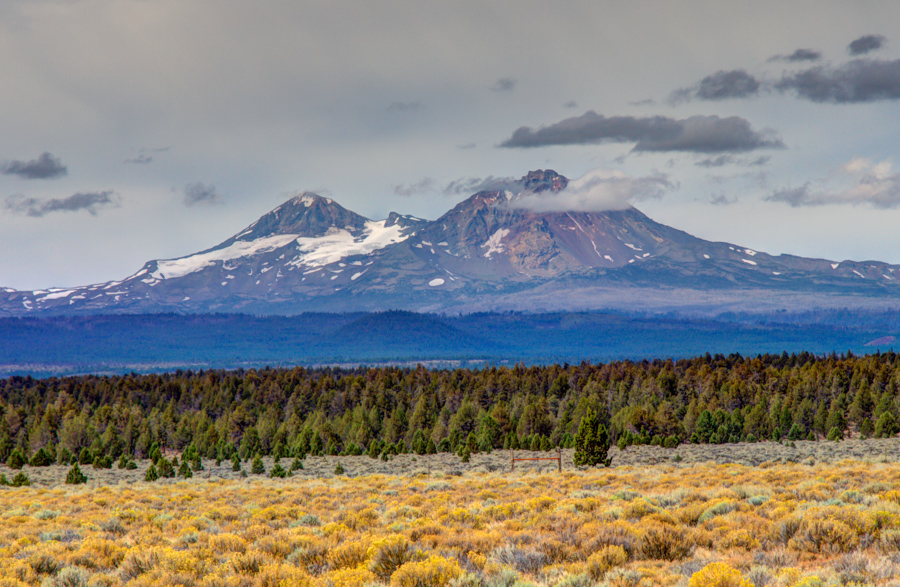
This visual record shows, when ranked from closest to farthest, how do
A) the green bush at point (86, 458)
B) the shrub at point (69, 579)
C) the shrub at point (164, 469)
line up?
the shrub at point (69, 579)
the shrub at point (164, 469)
the green bush at point (86, 458)

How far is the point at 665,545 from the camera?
13883 mm

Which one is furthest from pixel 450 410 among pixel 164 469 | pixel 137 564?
pixel 137 564

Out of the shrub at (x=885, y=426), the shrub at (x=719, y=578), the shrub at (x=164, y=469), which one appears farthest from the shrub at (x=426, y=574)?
the shrub at (x=885, y=426)

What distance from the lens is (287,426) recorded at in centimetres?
10862

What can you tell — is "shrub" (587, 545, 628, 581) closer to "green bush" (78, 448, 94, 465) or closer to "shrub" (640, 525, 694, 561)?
"shrub" (640, 525, 694, 561)

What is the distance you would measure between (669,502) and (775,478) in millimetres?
8946

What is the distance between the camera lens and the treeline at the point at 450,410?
91.2 m

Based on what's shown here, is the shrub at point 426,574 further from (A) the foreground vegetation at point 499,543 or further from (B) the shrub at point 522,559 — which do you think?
(B) the shrub at point 522,559

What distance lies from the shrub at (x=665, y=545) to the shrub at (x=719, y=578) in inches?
105

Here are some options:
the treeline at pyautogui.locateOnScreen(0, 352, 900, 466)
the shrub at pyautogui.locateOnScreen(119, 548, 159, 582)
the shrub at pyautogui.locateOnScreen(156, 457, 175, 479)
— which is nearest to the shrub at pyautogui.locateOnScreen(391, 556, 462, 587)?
the shrub at pyautogui.locateOnScreen(119, 548, 159, 582)

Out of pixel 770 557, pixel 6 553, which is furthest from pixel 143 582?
pixel 770 557

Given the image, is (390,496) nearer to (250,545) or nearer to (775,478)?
(250,545)

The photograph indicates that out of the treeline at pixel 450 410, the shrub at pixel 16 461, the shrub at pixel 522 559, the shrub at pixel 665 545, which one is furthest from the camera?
the treeline at pixel 450 410

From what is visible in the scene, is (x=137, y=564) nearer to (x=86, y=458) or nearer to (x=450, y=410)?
(x=86, y=458)
